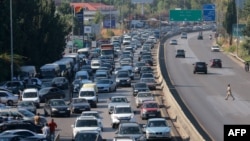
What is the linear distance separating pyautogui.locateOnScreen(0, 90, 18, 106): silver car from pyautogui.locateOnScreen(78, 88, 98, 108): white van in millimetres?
4555

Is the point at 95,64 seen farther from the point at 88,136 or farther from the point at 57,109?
the point at 88,136

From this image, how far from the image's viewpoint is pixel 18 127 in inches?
1548

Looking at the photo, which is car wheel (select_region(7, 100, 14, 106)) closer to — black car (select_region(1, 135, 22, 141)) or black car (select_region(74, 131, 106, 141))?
black car (select_region(1, 135, 22, 141))

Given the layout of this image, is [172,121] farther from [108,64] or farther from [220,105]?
[108,64]

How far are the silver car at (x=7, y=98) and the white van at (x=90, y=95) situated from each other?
4.55 metres

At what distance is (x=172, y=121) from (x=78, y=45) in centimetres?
8392

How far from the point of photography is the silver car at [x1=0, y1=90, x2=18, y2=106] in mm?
58719

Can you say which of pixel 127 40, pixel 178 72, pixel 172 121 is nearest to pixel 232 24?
pixel 127 40

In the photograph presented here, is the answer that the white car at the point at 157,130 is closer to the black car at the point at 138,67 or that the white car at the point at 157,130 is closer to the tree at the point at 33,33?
the tree at the point at 33,33

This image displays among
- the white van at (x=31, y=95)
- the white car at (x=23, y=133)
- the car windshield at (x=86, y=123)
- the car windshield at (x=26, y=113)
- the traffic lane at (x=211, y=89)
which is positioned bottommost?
the traffic lane at (x=211, y=89)

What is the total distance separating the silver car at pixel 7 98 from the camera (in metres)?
58.7

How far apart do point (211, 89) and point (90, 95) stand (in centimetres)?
1561

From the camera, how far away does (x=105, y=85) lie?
71438mm

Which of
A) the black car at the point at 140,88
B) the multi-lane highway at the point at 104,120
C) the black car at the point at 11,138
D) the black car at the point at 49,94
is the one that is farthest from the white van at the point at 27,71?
the black car at the point at 11,138
